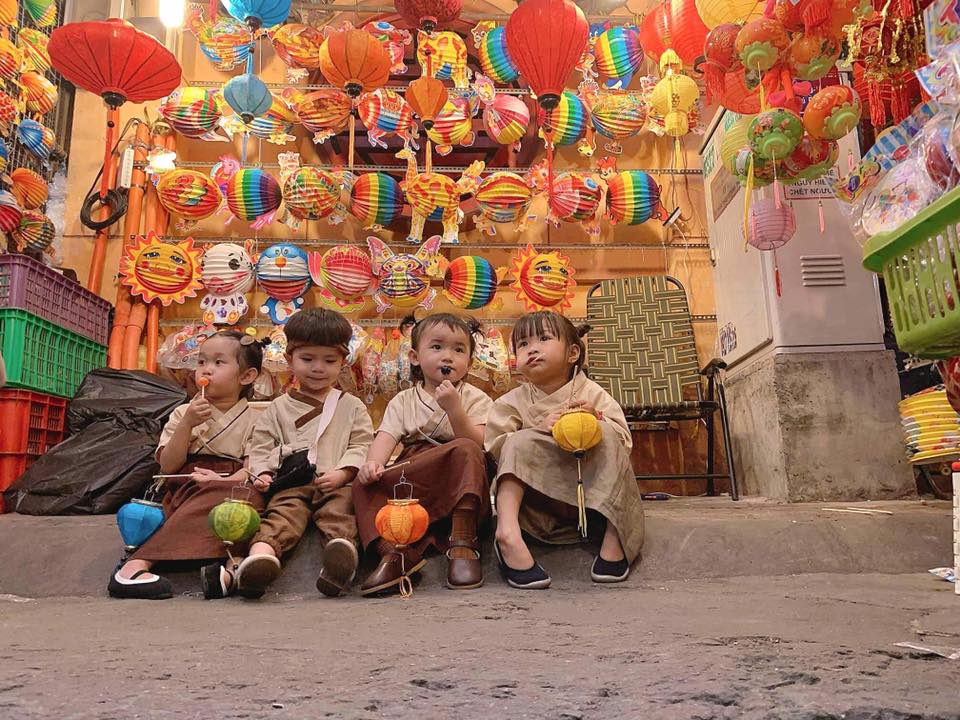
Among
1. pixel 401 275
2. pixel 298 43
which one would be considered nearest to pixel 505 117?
pixel 401 275

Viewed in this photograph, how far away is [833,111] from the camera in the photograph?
2586mm

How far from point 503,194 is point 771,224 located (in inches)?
58.1

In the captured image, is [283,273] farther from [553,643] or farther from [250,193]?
[553,643]

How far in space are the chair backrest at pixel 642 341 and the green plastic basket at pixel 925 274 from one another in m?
2.55

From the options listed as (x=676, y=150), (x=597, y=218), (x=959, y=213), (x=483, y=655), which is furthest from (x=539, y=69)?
(x=483, y=655)

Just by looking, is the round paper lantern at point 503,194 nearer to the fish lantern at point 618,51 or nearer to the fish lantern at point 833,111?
the fish lantern at point 618,51

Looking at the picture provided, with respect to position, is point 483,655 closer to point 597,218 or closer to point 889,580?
point 889,580

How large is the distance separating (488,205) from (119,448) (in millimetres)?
2205

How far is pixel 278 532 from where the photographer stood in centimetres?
216

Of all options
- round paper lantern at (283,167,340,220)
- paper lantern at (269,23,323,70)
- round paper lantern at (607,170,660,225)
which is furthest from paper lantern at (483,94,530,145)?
paper lantern at (269,23,323,70)

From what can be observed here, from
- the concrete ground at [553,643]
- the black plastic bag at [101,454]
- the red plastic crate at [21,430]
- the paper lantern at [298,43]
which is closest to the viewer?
the concrete ground at [553,643]

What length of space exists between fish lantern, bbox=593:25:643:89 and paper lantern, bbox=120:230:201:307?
2598 mm

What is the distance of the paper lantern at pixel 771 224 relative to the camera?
3008mm

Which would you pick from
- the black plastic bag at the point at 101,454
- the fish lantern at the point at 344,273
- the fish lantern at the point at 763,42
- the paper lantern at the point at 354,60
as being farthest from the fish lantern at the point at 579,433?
the paper lantern at the point at 354,60
